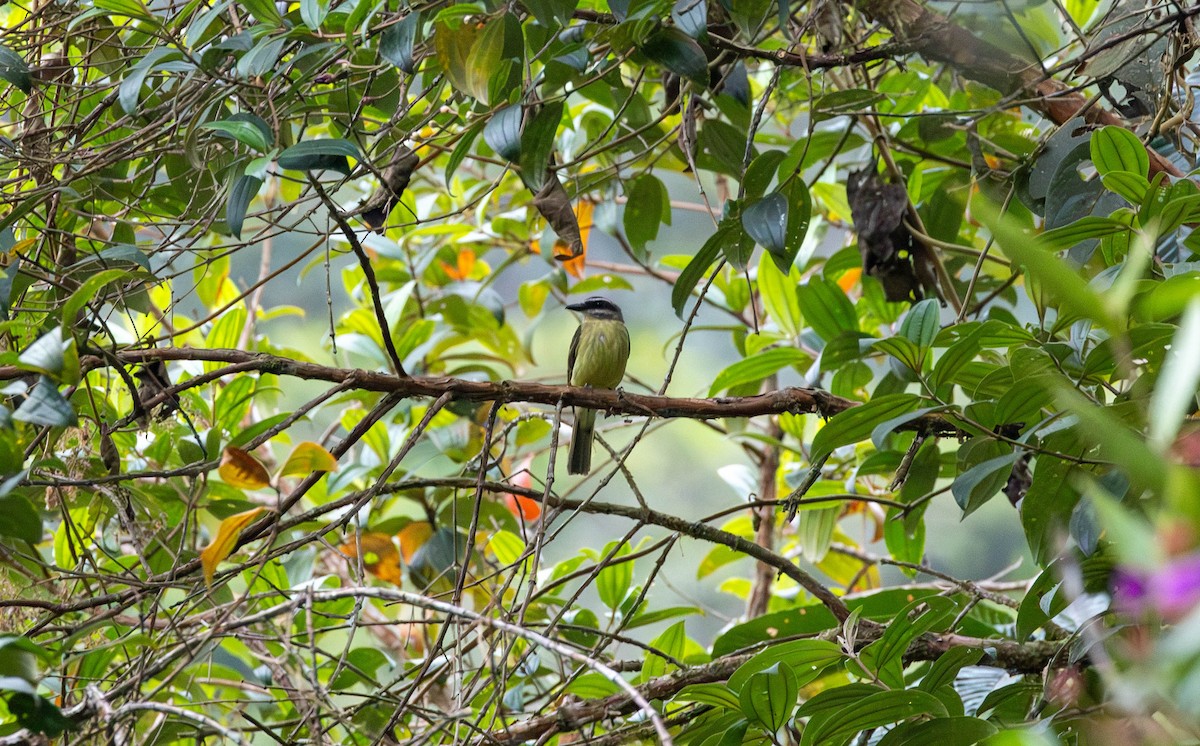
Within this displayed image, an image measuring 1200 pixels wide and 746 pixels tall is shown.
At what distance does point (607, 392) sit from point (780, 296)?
1.08m

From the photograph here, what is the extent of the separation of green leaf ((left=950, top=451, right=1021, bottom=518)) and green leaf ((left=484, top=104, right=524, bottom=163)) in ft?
2.84

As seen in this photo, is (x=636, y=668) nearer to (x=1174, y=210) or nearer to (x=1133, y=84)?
(x=1174, y=210)

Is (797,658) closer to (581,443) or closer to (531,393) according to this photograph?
(531,393)

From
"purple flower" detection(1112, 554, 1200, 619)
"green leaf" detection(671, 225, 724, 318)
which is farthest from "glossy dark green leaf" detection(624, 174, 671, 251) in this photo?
"purple flower" detection(1112, 554, 1200, 619)

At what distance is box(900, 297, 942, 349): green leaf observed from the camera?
60.7 inches

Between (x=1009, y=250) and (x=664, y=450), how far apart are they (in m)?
5.19

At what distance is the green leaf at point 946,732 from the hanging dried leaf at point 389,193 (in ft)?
3.70

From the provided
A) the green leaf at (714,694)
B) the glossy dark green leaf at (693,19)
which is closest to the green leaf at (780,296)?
the glossy dark green leaf at (693,19)

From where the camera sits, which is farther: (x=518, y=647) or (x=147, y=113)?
(x=518, y=647)

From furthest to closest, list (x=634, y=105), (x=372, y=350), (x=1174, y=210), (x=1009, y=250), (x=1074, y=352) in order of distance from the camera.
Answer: (x=372, y=350), (x=634, y=105), (x=1074, y=352), (x=1174, y=210), (x=1009, y=250)

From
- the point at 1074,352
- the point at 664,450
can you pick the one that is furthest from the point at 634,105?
the point at 664,450

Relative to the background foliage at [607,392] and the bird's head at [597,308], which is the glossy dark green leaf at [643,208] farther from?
the bird's head at [597,308]

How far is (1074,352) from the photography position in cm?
140

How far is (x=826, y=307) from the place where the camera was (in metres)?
2.27
